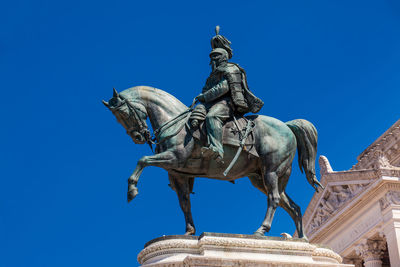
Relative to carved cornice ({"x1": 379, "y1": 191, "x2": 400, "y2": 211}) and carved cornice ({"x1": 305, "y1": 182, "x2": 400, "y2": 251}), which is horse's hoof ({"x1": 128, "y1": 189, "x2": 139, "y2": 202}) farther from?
carved cornice ({"x1": 379, "y1": 191, "x2": 400, "y2": 211})

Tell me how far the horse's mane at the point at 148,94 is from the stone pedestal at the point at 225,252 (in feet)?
10.2

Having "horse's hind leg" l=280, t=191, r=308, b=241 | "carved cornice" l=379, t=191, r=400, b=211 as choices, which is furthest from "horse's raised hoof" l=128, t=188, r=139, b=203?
"carved cornice" l=379, t=191, r=400, b=211

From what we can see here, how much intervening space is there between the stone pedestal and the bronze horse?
63cm

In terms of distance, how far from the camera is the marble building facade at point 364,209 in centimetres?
3019

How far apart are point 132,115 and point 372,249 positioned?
21453mm

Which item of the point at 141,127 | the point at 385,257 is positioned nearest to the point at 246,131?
the point at 141,127

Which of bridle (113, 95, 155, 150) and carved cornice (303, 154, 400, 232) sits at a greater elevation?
carved cornice (303, 154, 400, 232)

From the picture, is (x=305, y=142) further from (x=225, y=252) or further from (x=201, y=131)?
(x=225, y=252)

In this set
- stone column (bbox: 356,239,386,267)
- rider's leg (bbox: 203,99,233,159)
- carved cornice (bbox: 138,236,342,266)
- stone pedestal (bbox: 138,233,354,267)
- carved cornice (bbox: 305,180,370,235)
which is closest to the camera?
stone pedestal (bbox: 138,233,354,267)

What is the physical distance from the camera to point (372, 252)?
3147 centimetres

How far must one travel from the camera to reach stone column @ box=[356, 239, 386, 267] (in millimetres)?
31331

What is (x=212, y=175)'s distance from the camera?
13.0 m

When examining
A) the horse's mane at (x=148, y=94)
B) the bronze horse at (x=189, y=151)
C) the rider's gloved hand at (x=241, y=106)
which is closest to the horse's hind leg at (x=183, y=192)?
the bronze horse at (x=189, y=151)

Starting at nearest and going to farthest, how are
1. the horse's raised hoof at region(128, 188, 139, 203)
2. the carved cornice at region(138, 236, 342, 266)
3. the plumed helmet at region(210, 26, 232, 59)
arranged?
the carved cornice at region(138, 236, 342, 266)
the horse's raised hoof at region(128, 188, 139, 203)
the plumed helmet at region(210, 26, 232, 59)
